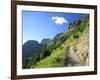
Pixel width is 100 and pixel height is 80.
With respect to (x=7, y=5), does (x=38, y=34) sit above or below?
below

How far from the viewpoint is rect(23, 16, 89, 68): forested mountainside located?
213 centimetres

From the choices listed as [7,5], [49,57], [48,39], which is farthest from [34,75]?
[7,5]

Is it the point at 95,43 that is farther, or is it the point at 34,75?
the point at 95,43

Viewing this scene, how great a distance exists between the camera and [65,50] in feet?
7.25

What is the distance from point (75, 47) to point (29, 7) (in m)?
0.62

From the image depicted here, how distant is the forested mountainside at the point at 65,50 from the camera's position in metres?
2.13

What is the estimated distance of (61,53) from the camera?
7.22 ft

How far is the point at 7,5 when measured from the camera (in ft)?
6.63

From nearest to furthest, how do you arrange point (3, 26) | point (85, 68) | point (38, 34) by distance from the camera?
1. point (3, 26)
2. point (38, 34)
3. point (85, 68)

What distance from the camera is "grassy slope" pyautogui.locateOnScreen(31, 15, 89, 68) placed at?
2.16 metres

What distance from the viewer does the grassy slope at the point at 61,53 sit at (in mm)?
2158

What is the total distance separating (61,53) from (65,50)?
51mm

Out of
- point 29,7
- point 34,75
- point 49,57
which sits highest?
point 29,7

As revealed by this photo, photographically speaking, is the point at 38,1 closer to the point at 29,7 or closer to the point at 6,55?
the point at 29,7
